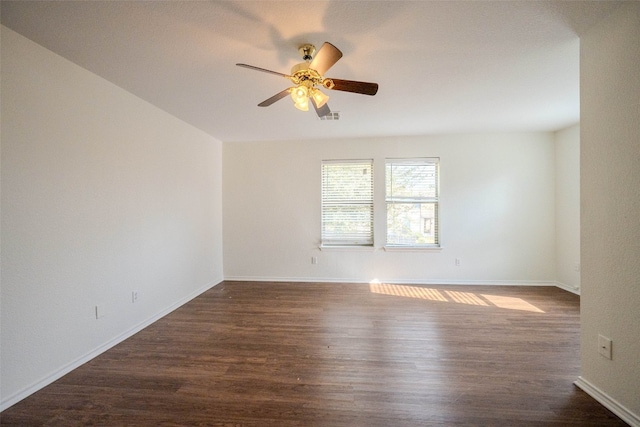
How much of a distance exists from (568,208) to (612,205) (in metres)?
2.85

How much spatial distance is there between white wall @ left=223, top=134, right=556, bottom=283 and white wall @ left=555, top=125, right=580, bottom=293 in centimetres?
10

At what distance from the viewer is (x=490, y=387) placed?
1.73m

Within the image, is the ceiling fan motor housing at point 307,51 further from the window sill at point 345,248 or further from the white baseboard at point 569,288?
the white baseboard at point 569,288

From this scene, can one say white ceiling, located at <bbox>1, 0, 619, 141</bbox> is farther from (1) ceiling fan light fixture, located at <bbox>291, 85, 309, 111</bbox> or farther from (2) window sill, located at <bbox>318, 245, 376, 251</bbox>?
(2) window sill, located at <bbox>318, 245, 376, 251</bbox>

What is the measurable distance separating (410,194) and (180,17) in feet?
11.9

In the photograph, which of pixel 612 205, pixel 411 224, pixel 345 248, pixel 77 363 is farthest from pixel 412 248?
pixel 77 363

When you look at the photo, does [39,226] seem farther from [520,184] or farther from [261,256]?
[520,184]

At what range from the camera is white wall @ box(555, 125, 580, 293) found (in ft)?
11.6

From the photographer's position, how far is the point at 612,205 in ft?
4.93

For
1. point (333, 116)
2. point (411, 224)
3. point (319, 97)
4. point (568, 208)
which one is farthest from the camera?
point (411, 224)

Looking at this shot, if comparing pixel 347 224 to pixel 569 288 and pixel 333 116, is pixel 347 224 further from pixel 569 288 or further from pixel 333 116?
pixel 569 288

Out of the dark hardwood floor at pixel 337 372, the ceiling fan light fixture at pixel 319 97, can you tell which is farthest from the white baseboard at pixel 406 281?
the ceiling fan light fixture at pixel 319 97

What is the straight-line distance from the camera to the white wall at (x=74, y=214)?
164 centimetres

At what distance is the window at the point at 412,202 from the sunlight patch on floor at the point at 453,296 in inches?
28.2
